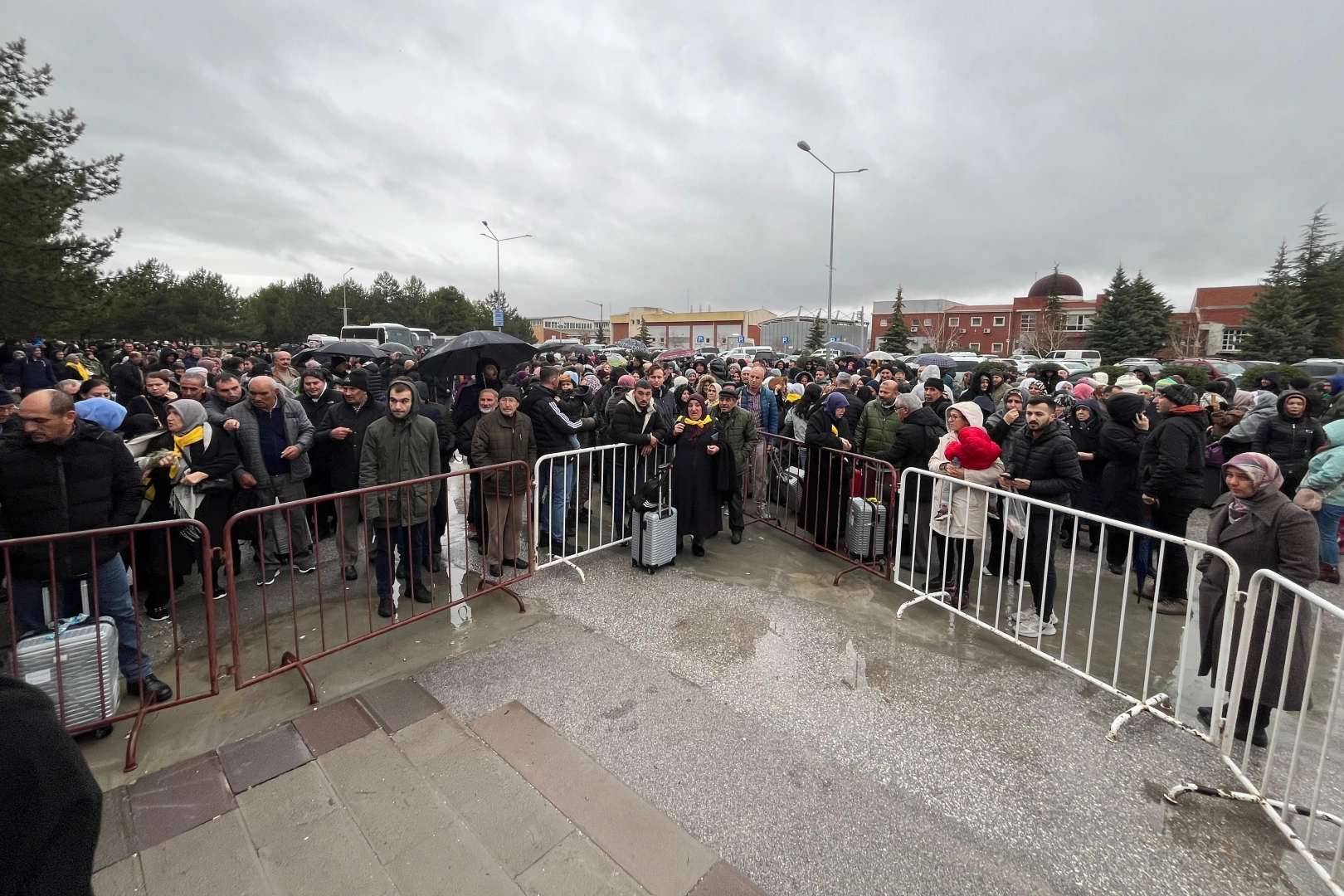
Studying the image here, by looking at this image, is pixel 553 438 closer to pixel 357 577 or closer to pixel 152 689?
pixel 357 577

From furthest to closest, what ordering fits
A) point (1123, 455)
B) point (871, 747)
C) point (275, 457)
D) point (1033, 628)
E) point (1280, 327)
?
point (1280, 327)
point (1123, 455)
point (275, 457)
point (1033, 628)
point (871, 747)

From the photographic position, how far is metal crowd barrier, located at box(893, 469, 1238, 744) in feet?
12.3

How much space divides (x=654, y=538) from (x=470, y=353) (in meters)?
3.97

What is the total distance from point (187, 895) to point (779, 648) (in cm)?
329

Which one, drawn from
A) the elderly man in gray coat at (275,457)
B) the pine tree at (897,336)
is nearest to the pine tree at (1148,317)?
the pine tree at (897,336)

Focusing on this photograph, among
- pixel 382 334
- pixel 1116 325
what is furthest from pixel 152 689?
pixel 1116 325

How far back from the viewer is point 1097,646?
4.48 m

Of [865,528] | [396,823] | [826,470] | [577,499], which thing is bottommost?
[396,823]

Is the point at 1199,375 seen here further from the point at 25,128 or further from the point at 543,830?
the point at 25,128

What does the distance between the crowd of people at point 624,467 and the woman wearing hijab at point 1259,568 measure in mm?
32

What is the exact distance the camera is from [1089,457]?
6.38 m

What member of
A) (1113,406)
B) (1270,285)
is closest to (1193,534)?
(1113,406)

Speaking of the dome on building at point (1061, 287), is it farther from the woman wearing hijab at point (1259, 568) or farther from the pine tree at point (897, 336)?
the woman wearing hijab at point (1259, 568)

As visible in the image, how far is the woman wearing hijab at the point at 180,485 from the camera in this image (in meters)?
4.36
